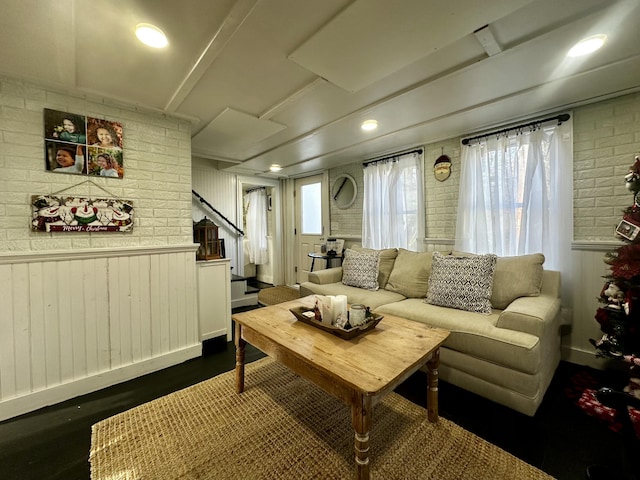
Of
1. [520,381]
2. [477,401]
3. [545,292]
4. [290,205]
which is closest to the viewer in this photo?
[520,381]

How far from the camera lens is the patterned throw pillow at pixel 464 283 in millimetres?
2186

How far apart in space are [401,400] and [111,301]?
2.28 meters

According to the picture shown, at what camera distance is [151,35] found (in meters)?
1.37

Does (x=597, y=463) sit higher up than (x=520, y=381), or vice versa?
(x=520, y=381)

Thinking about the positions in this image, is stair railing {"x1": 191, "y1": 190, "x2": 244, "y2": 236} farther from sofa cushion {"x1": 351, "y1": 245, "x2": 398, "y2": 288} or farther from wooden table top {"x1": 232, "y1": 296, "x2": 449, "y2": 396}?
wooden table top {"x1": 232, "y1": 296, "x2": 449, "y2": 396}

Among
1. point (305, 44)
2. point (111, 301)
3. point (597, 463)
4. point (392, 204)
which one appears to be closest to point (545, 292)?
point (597, 463)

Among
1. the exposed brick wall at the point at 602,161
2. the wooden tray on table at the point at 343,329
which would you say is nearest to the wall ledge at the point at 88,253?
A: the wooden tray on table at the point at 343,329

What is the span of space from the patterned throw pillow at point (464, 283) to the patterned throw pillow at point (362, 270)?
0.69 metres

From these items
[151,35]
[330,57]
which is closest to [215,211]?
[151,35]

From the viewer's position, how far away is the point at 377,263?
3.08 metres

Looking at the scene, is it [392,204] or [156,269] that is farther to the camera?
[392,204]

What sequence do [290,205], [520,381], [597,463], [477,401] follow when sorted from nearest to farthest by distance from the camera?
[597,463] < [520,381] < [477,401] < [290,205]

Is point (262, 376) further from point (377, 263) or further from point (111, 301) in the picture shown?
point (377, 263)

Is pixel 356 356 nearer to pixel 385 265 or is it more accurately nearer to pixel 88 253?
pixel 385 265
